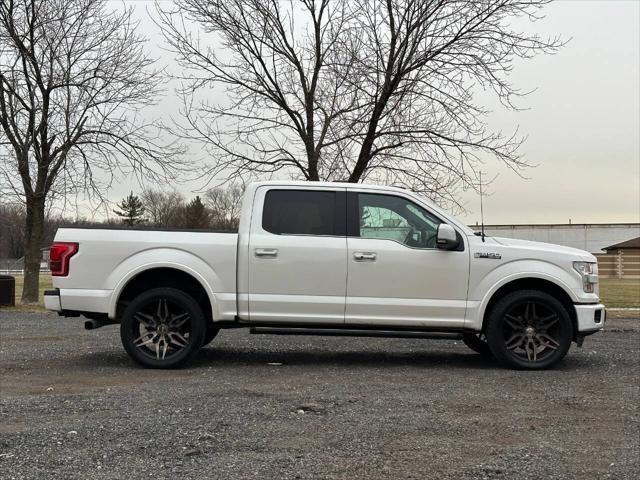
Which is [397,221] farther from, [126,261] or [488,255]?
[126,261]

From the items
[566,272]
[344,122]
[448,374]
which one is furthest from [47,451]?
[344,122]

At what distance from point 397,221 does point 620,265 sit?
61619 millimetres

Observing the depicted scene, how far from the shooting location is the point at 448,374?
22.4 ft

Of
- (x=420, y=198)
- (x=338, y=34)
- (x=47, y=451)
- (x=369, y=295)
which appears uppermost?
(x=338, y=34)

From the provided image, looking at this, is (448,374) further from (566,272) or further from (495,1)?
A: (495,1)

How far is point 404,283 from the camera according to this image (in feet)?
22.8

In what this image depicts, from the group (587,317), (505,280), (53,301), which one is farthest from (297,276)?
(587,317)

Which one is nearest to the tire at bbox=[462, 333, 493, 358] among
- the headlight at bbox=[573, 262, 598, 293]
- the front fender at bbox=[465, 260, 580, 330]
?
the front fender at bbox=[465, 260, 580, 330]

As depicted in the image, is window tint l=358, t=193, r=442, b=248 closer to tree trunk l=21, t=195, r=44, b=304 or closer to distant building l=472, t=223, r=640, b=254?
tree trunk l=21, t=195, r=44, b=304

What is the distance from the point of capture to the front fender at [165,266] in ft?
22.8

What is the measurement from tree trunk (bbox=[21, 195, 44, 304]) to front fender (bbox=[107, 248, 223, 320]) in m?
11.6

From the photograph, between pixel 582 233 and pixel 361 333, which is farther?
pixel 582 233

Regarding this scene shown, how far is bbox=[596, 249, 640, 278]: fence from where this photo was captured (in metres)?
62.2

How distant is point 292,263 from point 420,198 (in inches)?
65.6
